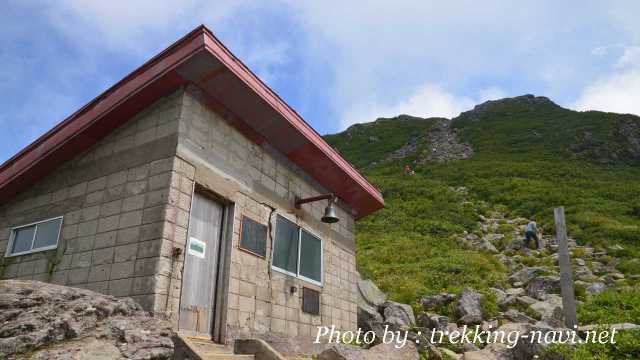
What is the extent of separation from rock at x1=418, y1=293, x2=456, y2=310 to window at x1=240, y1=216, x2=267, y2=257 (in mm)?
6898

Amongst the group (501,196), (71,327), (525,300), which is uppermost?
(501,196)

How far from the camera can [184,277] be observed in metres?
7.36

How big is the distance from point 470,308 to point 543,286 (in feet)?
11.3

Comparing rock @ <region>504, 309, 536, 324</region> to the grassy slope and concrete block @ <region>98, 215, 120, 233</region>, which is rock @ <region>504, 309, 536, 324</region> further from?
concrete block @ <region>98, 215, 120, 233</region>

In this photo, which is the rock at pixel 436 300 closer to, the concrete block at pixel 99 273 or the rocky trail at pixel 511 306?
the rocky trail at pixel 511 306

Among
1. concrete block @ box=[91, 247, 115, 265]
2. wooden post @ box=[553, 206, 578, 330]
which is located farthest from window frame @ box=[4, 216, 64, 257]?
wooden post @ box=[553, 206, 578, 330]

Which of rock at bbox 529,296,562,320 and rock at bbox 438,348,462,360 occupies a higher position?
rock at bbox 529,296,562,320

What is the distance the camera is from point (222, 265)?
806cm

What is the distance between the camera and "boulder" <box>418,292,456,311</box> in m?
14.0

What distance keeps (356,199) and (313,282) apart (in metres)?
Answer: 3.06

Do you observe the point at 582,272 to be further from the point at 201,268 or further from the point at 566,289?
the point at 201,268

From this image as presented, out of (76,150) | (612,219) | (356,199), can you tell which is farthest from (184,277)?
(612,219)

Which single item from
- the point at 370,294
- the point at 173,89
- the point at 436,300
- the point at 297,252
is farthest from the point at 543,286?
the point at 173,89

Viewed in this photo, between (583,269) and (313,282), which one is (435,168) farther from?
(313,282)
